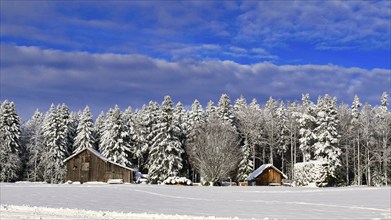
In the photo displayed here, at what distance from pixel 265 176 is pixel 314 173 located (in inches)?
534

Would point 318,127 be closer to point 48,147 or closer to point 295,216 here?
point 48,147

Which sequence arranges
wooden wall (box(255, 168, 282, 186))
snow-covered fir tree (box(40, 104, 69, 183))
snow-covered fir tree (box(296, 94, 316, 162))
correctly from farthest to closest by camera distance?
1. snow-covered fir tree (box(40, 104, 69, 183))
2. snow-covered fir tree (box(296, 94, 316, 162))
3. wooden wall (box(255, 168, 282, 186))

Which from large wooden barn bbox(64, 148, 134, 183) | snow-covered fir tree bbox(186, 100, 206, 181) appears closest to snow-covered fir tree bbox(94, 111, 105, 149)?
large wooden barn bbox(64, 148, 134, 183)

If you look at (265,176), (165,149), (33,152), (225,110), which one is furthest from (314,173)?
(33,152)

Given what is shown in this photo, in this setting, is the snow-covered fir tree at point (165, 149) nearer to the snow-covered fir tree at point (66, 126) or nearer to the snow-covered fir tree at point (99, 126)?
the snow-covered fir tree at point (66, 126)

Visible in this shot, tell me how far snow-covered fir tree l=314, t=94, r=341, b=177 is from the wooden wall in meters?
7.13

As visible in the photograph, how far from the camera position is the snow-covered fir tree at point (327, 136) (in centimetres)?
7306

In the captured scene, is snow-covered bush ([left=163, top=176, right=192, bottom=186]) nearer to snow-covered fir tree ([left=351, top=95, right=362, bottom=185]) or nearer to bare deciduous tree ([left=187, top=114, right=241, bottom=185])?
bare deciduous tree ([left=187, top=114, right=241, bottom=185])

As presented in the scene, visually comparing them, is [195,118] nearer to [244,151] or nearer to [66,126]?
[244,151]

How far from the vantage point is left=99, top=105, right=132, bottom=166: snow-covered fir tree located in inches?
3108

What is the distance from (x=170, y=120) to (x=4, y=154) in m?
27.2

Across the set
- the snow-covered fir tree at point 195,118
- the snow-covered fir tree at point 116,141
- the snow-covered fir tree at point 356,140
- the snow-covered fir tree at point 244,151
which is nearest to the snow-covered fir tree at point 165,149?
the snow-covered fir tree at point 195,118

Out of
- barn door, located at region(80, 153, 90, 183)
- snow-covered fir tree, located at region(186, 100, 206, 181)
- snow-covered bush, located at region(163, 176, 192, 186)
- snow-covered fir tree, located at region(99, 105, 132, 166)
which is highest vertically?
snow-covered fir tree, located at region(186, 100, 206, 181)

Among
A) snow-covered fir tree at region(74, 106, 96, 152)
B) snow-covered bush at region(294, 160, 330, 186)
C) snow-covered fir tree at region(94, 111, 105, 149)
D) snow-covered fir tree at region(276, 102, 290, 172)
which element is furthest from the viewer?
snow-covered fir tree at region(94, 111, 105, 149)
